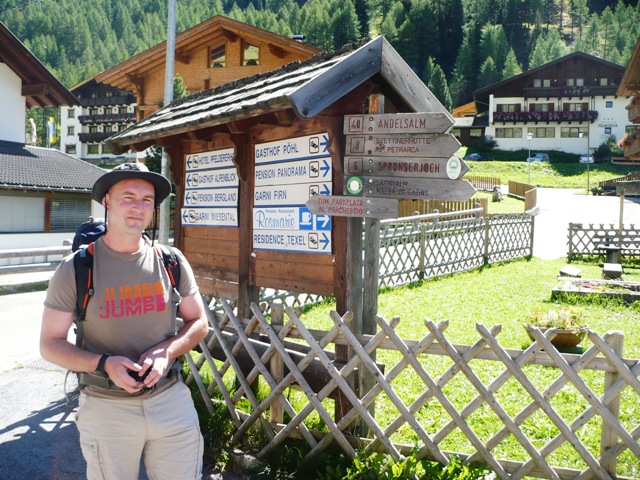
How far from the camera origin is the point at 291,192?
533cm

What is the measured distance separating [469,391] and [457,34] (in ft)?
444

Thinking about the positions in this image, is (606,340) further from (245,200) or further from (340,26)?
(340,26)

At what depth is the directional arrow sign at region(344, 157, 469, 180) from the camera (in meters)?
4.32

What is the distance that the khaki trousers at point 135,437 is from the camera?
304 centimetres

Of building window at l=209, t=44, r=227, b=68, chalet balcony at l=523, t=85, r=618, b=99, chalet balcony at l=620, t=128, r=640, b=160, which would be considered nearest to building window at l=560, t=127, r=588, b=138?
chalet balcony at l=523, t=85, r=618, b=99

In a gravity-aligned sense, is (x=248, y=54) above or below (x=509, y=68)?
below

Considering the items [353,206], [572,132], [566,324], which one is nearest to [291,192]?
[353,206]

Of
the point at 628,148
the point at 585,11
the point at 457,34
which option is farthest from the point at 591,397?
the point at 585,11

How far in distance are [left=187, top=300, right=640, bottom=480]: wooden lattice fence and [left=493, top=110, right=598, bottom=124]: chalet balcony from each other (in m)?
78.1

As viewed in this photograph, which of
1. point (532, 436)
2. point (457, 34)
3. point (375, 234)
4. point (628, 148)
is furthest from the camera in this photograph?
point (457, 34)

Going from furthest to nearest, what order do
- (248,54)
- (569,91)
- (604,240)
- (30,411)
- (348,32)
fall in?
1. (348,32)
2. (569,91)
3. (248,54)
4. (604,240)
5. (30,411)

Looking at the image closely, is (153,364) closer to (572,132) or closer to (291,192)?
(291,192)

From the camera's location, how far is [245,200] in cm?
596

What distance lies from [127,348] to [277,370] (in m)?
2.14
